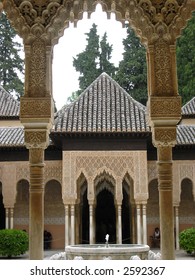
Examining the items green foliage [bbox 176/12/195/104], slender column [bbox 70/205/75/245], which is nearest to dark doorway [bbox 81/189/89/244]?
slender column [bbox 70/205/75/245]

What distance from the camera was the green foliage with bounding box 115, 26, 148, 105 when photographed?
3244 centimetres

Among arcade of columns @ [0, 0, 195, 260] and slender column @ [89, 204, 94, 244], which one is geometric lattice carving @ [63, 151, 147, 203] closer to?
slender column @ [89, 204, 94, 244]

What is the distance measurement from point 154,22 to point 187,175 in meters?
14.0

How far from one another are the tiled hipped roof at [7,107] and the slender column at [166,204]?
685 inches

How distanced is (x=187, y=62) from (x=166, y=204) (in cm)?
2291

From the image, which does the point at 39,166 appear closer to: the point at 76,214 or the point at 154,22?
the point at 154,22

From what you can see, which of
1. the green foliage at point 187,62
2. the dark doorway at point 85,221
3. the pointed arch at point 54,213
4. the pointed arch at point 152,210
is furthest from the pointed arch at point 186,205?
the green foliage at point 187,62

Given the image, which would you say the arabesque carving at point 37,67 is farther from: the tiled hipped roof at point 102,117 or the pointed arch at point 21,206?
the pointed arch at point 21,206

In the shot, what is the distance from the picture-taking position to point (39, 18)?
7.20 metres

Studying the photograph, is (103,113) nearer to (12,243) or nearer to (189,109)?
(189,109)

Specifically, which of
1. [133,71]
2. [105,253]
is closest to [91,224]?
[105,253]

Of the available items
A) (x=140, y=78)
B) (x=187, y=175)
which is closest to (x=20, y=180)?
(x=187, y=175)

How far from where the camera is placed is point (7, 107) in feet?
80.4

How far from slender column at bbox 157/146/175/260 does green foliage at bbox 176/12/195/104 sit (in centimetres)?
2171
